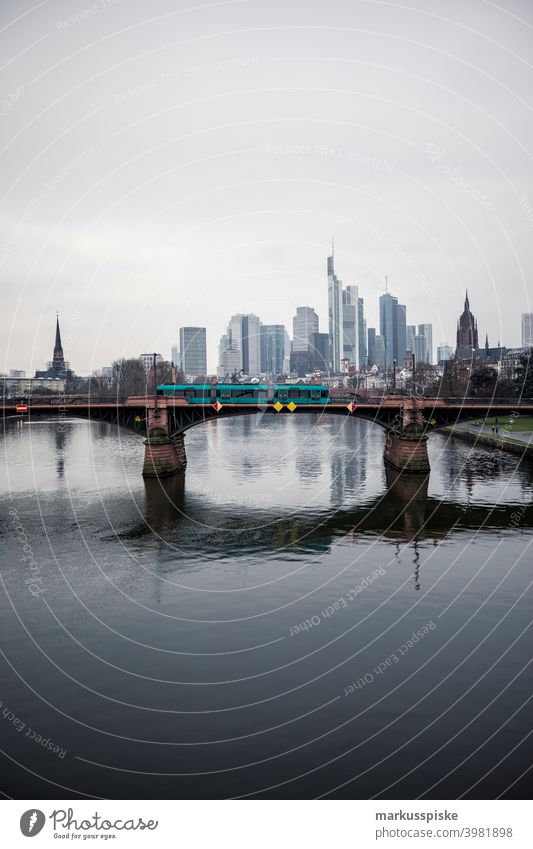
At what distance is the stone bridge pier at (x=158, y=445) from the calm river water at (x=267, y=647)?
12472 mm

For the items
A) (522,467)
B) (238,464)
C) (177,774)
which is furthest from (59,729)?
(522,467)

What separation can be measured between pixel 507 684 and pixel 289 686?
7.68 metres

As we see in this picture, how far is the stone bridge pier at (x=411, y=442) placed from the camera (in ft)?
233

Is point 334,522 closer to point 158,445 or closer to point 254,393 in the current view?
point 158,445

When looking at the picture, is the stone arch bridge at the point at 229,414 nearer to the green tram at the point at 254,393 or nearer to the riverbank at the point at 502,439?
the green tram at the point at 254,393

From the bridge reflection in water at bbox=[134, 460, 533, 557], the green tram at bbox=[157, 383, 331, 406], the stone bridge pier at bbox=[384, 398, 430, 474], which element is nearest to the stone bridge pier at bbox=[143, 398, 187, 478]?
the green tram at bbox=[157, 383, 331, 406]

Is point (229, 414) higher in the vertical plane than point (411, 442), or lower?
higher

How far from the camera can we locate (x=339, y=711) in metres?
21.4

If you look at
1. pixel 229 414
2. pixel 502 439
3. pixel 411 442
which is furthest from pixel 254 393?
pixel 502 439

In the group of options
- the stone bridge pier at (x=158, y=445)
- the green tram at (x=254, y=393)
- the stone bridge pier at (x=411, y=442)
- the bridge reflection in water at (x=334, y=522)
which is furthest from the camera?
the green tram at (x=254, y=393)

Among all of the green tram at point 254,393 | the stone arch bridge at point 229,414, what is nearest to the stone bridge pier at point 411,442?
the stone arch bridge at point 229,414

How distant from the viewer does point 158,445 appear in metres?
71.9

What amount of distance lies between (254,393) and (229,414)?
48.3 feet

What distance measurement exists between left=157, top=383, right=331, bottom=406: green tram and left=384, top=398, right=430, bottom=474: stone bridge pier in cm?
923
